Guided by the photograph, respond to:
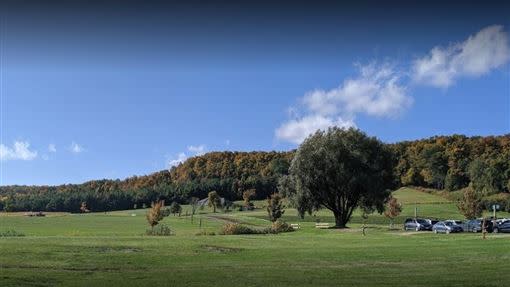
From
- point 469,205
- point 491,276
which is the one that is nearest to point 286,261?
point 491,276

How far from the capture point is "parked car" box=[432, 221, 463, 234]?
173ft

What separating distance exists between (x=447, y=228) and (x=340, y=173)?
1510cm

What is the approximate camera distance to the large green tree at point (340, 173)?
216 feet

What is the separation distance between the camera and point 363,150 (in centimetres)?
6706

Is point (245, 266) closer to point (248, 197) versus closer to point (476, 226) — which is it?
point (476, 226)

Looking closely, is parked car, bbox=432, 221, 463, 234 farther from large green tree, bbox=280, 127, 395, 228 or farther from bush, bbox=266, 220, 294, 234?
bush, bbox=266, 220, 294, 234

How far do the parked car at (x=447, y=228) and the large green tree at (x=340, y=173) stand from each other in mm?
12255

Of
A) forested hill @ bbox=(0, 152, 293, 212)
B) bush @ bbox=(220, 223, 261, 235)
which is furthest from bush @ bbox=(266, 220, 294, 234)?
forested hill @ bbox=(0, 152, 293, 212)

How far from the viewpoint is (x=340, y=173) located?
65375 mm

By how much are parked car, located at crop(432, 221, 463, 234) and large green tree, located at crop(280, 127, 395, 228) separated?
482 inches

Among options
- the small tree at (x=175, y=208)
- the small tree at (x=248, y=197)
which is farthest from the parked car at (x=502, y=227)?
the small tree at (x=248, y=197)

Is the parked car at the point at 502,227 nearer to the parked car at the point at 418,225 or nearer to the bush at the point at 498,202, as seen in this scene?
the parked car at the point at 418,225

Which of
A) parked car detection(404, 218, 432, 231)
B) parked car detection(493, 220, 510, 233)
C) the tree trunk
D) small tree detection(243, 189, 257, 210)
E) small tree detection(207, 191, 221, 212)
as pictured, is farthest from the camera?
small tree detection(243, 189, 257, 210)

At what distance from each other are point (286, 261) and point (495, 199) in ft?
313
